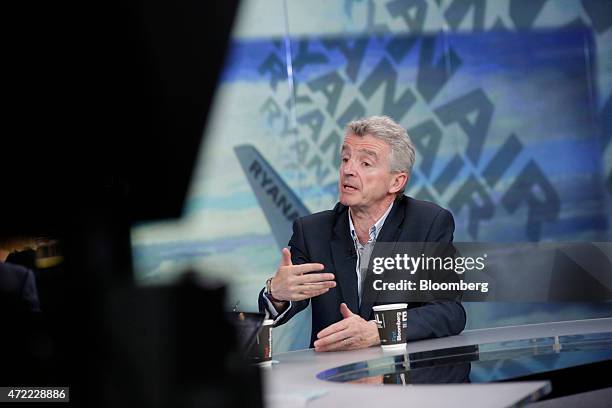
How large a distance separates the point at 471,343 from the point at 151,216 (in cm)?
327

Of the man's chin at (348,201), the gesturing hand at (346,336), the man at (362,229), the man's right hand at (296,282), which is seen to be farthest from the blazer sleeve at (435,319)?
the man's chin at (348,201)

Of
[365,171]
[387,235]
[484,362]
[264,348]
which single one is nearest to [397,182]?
[365,171]

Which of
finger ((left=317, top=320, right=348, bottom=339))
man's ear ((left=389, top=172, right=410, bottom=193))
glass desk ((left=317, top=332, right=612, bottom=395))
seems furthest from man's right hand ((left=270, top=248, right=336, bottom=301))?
man's ear ((left=389, top=172, right=410, bottom=193))

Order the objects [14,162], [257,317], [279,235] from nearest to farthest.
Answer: [257,317]
[14,162]
[279,235]

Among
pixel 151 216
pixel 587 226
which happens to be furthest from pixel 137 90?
pixel 587 226

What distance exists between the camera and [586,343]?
1741mm

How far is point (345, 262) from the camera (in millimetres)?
2451

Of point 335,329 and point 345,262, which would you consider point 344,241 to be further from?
point 335,329

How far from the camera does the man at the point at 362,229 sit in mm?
2268

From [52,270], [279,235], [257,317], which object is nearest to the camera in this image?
[52,270]

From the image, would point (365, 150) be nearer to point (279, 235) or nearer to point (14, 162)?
point (14, 162)

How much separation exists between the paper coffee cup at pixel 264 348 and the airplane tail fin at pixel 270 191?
2.88m

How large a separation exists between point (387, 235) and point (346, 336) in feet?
1.72

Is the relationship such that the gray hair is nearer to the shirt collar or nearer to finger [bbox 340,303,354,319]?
the shirt collar
